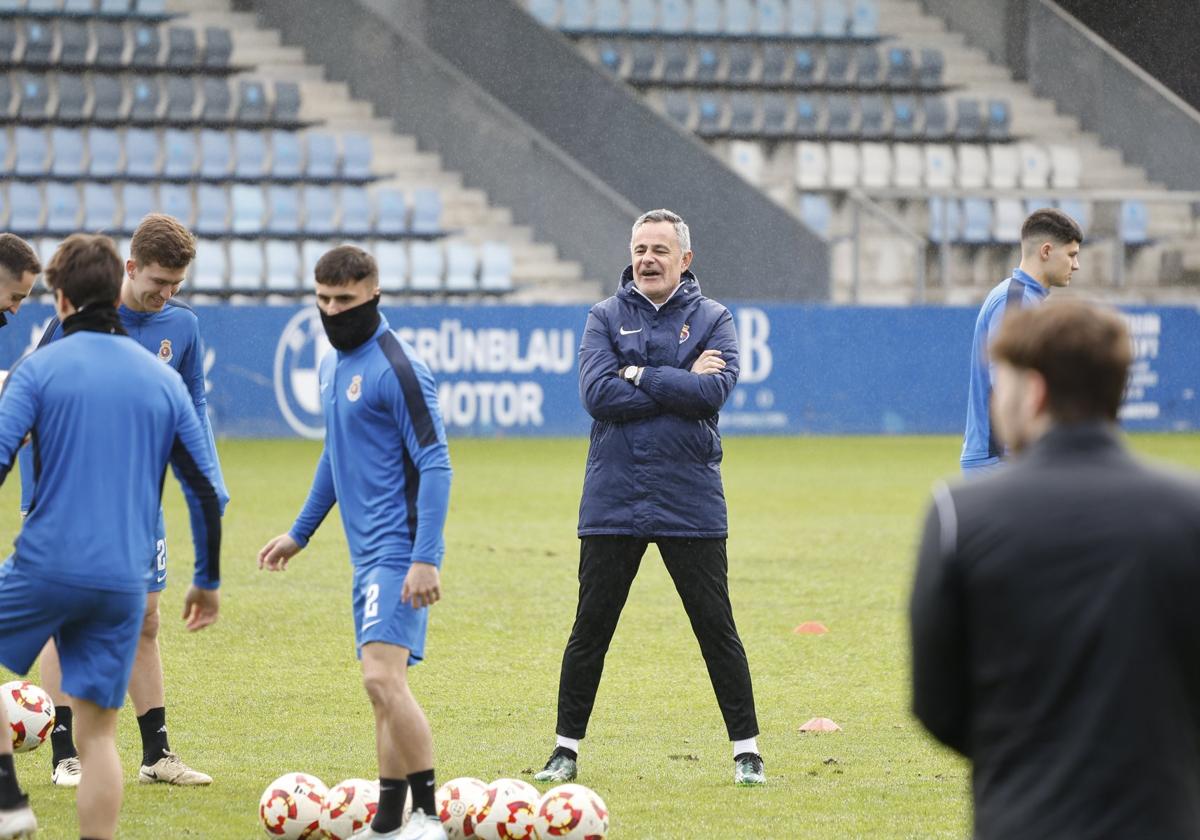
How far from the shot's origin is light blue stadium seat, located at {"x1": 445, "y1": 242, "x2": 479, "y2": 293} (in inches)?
1112

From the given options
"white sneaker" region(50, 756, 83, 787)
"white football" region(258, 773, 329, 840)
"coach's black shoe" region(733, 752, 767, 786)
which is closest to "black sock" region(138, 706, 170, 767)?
"white sneaker" region(50, 756, 83, 787)

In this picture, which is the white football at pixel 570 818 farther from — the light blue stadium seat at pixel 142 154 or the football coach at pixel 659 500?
the light blue stadium seat at pixel 142 154

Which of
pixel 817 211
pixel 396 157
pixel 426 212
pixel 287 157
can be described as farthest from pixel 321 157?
pixel 817 211

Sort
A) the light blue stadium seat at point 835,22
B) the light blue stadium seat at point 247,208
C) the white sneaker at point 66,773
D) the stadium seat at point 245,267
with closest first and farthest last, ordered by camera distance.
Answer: the white sneaker at point 66,773
the stadium seat at point 245,267
the light blue stadium seat at point 247,208
the light blue stadium seat at point 835,22

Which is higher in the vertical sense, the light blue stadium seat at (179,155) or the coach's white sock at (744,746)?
the light blue stadium seat at (179,155)

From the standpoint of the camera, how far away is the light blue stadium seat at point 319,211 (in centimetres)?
2897

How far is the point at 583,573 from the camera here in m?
6.92

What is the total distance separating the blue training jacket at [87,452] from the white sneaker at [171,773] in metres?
1.90

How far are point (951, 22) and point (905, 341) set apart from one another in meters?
12.9

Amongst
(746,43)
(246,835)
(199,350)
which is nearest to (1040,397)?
(246,835)

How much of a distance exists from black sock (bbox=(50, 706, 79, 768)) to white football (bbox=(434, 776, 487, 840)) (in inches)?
70.6

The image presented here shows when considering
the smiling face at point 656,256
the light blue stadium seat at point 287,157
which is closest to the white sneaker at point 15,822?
the smiling face at point 656,256

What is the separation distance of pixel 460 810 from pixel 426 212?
24.4m

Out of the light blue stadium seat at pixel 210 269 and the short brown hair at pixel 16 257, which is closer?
the short brown hair at pixel 16 257
